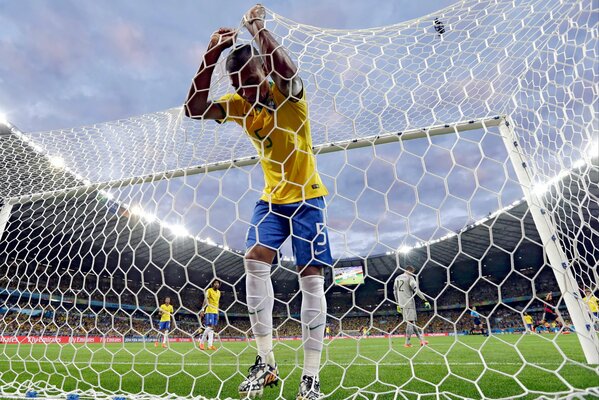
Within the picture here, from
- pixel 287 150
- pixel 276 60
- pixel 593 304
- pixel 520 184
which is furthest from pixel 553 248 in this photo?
pixel 276 60

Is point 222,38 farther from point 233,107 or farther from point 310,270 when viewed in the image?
point 310,270

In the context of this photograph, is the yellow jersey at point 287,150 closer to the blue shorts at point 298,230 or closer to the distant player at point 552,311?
the blue shorts at point 298,230

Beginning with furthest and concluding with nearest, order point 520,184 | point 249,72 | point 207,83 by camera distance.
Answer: point 207,83 < point 249,72 < point 520,184

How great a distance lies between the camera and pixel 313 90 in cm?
286

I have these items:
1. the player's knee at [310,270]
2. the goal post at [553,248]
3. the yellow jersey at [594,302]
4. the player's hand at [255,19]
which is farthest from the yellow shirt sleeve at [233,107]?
the yellow jersey at [594,302]

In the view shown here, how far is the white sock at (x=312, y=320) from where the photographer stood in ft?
5.28

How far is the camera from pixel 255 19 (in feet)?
5.91

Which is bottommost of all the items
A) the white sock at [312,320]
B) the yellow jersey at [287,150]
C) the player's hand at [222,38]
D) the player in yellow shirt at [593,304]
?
the white sock at [312,320]

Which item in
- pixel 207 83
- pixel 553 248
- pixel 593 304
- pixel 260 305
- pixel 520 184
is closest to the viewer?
pixel 520 184

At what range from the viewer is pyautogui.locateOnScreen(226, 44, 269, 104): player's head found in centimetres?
184

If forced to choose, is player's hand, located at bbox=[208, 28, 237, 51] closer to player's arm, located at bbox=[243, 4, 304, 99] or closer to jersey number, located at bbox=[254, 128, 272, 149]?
player's arm, located at bbox=[243, 4, 304, 99]

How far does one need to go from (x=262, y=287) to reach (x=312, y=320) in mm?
283

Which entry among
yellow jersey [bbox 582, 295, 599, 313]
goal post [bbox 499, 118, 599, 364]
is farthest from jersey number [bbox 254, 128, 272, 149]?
yellow jersey [bbox 582, 295, 599, 313]

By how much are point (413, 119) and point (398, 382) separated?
1.89 metres
